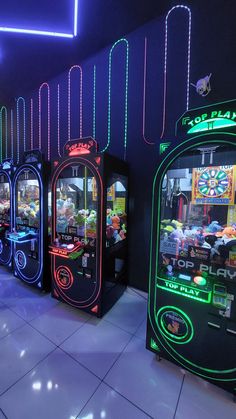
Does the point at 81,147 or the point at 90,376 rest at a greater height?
the point at 81,147

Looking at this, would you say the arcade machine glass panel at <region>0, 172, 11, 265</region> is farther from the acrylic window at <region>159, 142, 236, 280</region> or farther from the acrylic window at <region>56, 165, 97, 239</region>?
the acrylic window at <region>159, 142, 236, 280</region>

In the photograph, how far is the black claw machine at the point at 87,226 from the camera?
→ 6.32ft

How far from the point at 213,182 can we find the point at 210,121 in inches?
17.0

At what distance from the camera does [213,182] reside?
4.71ft

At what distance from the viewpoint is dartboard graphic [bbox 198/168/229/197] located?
4.63 ft

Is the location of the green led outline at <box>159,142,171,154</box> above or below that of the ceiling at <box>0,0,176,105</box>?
below

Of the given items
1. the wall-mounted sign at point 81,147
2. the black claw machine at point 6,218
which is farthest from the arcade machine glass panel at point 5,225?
the wall-mounted sign at point 81,147

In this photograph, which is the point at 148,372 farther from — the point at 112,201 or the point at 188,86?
the point at 188,86

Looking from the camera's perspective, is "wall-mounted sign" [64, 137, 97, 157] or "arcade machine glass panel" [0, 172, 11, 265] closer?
"wall-mounted sign" [64, 137, 97, 157]

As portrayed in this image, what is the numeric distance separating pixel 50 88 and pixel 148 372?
4195mm

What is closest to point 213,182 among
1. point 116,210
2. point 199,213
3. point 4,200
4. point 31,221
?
point 199,213

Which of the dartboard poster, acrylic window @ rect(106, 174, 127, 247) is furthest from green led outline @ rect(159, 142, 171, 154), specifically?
acrylic window @ rect(106, 174, 127, 247)

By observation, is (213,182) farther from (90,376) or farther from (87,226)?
(90,376)

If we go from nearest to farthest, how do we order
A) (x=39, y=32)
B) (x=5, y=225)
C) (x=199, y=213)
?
(x=199, y=213) < (x=39, y=32) < (x=5, y=225)
